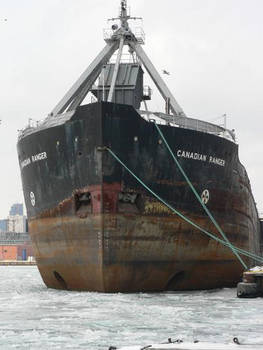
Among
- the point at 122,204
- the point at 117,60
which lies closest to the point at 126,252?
the point at 122,204

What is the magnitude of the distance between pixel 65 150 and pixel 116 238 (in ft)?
13.9

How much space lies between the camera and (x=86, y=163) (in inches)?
938

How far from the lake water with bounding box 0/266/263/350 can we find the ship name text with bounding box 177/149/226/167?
551cm

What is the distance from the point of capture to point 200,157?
2570cm

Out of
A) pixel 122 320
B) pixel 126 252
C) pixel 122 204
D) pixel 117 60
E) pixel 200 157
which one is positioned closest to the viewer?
pixel 122 320

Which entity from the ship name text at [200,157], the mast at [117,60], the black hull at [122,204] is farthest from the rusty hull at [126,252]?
the mast at [117,60]

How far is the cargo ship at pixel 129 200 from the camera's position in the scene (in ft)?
76.4

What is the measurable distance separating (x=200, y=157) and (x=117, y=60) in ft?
25.8

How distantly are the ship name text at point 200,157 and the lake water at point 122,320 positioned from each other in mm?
5509

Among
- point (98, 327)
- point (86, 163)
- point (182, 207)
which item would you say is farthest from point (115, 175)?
point (98, 327)

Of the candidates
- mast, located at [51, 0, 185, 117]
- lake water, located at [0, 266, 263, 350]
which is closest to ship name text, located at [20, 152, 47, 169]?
mast, located at [51, 0, 185, 117]

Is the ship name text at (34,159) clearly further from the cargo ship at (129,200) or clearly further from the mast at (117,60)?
the mast at (117,60)

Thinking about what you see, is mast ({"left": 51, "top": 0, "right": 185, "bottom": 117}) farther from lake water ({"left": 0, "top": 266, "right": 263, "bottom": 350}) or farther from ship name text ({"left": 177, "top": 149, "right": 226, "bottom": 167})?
lake water ({"left": 0, "top": 266, "right": 263, "bottom": 350})

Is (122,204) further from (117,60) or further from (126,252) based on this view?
(117,60)
